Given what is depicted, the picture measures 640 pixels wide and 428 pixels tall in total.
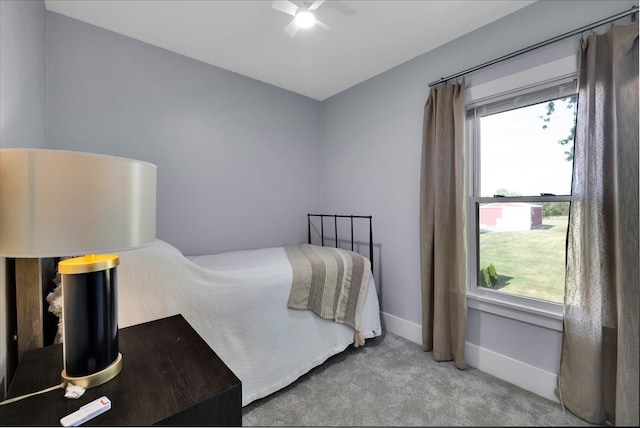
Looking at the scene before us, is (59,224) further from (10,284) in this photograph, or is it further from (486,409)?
(486,409)

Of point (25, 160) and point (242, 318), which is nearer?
point (25, 160)

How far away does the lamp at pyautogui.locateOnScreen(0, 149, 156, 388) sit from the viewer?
2.31 ft

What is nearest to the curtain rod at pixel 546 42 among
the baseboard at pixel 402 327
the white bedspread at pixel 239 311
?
the white bedspread at pixel 239 311

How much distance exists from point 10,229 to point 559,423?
1.08m

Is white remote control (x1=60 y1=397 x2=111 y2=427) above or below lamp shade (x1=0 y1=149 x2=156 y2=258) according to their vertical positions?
below

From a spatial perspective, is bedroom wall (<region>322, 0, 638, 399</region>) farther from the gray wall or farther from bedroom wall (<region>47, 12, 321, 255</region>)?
bedroom wall (<region>47, 12, 321, 255</region>)

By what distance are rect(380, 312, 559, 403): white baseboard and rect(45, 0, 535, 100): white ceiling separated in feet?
6.47

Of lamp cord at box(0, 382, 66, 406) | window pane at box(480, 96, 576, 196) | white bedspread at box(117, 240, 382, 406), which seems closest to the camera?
lamp cord at box(0, 382, 66, 406)


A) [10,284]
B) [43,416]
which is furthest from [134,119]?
[43,416]

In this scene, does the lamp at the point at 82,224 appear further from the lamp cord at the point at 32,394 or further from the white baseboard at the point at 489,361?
the white baseboard at the point at 489,361

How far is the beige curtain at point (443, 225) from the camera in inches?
76.8

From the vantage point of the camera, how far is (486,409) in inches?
13.5

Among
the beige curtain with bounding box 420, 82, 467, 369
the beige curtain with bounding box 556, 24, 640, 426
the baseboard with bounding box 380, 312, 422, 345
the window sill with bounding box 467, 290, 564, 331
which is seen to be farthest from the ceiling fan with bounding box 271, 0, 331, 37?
the baseboard with bounding box 380, 312, 422, 345

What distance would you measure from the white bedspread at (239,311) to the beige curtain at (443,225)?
696mm
